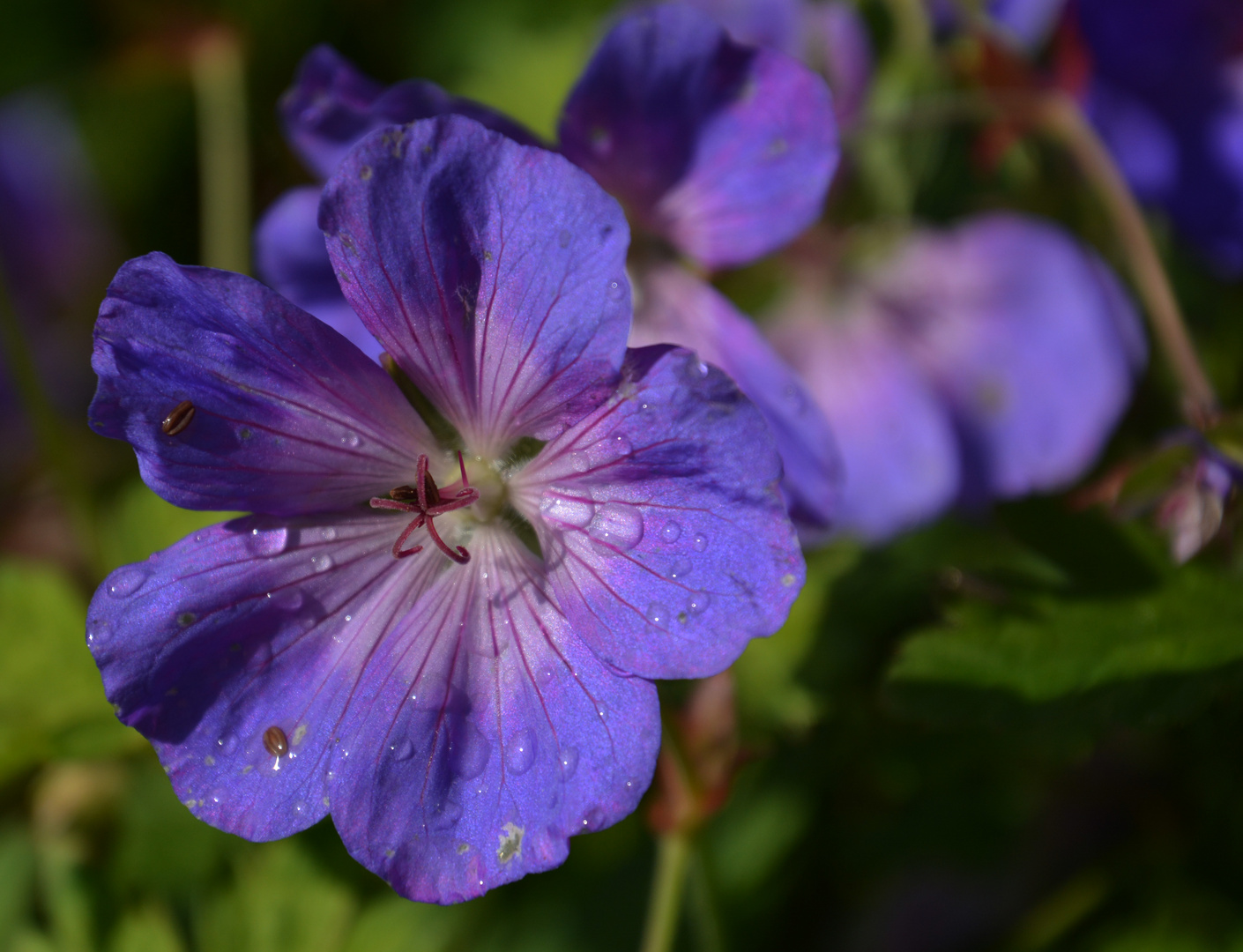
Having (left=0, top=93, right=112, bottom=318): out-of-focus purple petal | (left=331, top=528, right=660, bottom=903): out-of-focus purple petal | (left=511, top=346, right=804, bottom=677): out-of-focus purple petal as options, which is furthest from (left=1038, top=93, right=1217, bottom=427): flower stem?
(left=0, top=93, right=112, bottom=318): out-of-focus purple petal

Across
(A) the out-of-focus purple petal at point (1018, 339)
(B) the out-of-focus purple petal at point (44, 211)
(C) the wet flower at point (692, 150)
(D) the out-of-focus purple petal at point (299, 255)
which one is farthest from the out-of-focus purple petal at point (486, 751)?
(B) the out-of-focus purple petal at point (44, 211)

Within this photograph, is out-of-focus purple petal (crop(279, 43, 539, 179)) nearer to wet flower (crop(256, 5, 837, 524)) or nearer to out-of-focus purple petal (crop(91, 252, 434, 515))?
wet flower (crop(256, 5, 837, 524))

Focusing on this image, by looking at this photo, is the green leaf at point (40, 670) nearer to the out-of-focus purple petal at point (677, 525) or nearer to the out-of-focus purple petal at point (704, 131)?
the out-of-focus purple petal at point (677, 525)

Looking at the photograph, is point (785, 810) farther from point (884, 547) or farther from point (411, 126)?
point (411, 126)


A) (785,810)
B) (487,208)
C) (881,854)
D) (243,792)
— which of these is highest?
(487,208)

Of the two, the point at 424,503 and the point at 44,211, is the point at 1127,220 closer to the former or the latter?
the point at 424,503

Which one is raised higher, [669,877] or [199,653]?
[199,653]

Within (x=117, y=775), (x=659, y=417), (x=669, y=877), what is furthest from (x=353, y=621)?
(x=117, y=775)
